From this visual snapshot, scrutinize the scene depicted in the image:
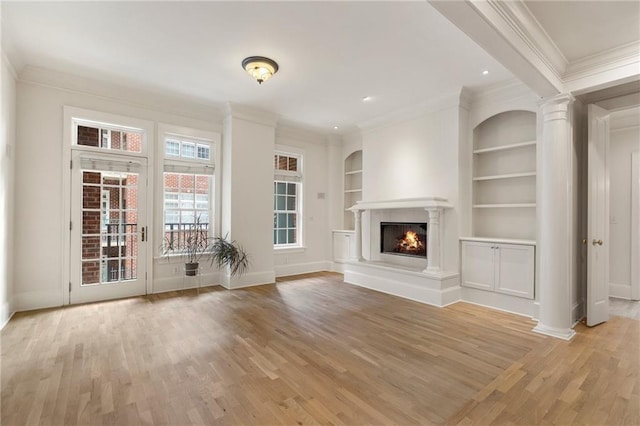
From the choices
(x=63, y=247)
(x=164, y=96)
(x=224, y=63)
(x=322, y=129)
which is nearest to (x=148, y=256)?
(x=63, y=247)

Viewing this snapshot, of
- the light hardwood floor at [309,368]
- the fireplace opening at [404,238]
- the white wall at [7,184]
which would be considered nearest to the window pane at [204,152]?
the white wall at [7,184]

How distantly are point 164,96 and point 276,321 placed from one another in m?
3.88

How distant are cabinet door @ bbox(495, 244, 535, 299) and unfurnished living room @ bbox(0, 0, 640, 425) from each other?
0.02 m

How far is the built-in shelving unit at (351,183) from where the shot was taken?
7.16 m

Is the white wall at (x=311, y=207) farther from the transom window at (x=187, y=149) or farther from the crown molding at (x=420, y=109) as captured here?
the transom window at (x=187, y=149)

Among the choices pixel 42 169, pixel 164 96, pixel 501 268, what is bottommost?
pixel 501 268

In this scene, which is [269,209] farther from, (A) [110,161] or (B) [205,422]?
(B) [205,422]

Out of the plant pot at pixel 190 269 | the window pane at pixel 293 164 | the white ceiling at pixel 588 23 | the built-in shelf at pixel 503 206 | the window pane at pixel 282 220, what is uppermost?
the white ceiling at pixel 588 23

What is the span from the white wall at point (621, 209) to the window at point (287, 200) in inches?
215

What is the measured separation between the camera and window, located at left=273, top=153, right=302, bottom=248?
654cm

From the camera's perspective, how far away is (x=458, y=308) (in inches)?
167

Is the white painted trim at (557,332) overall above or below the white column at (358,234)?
below

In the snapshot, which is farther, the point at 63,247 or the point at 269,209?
the point at 269,209

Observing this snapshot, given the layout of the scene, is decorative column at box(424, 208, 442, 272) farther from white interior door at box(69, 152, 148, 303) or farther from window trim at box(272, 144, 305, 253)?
white interior door at box(69, 152, 148, 303)
